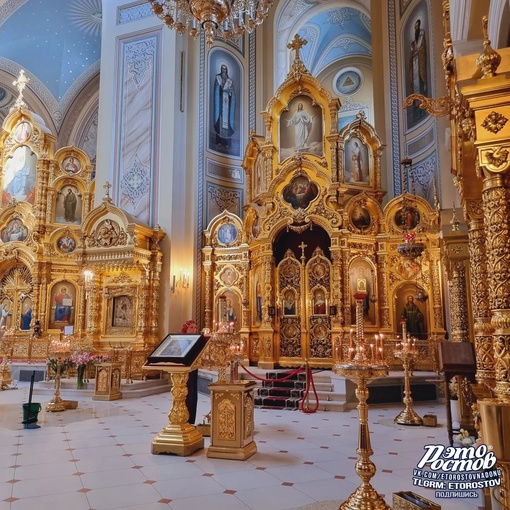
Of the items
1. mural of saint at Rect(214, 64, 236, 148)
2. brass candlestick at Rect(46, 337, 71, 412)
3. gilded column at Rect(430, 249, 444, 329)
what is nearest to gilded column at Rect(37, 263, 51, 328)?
brass candlestick at Rect(46, 337, 71, 412)

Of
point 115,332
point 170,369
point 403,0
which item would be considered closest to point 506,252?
point 170,369

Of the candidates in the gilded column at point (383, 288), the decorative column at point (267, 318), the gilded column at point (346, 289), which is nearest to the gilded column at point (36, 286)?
the decorative column at point (267, 318)

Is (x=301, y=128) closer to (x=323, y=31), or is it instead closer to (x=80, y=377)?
(x=323, y=31)

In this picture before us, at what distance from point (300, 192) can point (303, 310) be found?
→ 10.4 feet

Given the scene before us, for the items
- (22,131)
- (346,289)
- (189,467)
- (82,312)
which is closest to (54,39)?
(22,131)

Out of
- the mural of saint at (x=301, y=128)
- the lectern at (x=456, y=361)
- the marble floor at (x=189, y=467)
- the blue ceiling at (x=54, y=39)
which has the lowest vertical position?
the marble floor at (x=189, y=467)

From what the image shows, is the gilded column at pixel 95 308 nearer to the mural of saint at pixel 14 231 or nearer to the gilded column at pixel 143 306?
the gilded column at pixel 143 306

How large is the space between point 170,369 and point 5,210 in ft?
39.7

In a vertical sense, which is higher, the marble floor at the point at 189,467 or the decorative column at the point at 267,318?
the decorative column at the point at 267,318

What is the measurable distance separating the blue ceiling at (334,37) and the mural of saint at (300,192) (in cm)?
846

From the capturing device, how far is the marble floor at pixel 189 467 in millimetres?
4277

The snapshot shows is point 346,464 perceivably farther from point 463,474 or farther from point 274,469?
point 463,474

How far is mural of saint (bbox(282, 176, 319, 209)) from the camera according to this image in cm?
1318

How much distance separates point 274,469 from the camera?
206 inches
